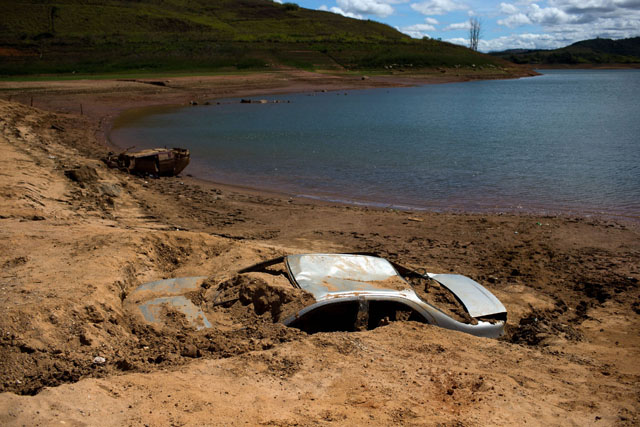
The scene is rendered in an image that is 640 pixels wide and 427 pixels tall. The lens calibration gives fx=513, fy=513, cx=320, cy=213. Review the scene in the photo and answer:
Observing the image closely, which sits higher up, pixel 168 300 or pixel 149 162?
pixel 149 162

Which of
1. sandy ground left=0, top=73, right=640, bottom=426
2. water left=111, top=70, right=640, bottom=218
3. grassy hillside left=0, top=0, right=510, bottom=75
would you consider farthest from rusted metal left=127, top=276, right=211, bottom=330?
grassy hillside left=0, top=0, right=510, bottom=75

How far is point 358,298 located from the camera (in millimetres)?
5801

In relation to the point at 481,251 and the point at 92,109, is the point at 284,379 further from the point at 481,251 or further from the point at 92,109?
the point at 92,109

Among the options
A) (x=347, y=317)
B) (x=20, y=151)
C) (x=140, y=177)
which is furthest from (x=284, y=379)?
(x=20, y=151)

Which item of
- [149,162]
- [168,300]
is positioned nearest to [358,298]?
[168,300]

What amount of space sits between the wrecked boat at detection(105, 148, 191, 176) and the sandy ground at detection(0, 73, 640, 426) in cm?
353

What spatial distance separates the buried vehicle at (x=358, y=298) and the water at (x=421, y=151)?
7769 millimetres

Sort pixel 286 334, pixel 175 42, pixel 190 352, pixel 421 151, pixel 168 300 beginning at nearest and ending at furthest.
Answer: pixel 190 352
pixel 286 334
pixel 168 300
pixel 421 151
pixel 175 42

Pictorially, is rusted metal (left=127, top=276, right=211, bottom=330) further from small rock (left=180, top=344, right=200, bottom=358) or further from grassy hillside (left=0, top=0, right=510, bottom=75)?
grassy hillside (left=0, top=0, right=510, bottom=75)

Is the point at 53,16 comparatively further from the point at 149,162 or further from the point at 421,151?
the point at 149,162

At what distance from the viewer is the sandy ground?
459 centimetres

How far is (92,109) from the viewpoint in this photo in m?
35.4

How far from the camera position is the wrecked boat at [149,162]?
15984mm

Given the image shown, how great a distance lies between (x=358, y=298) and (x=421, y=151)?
1761 cm
